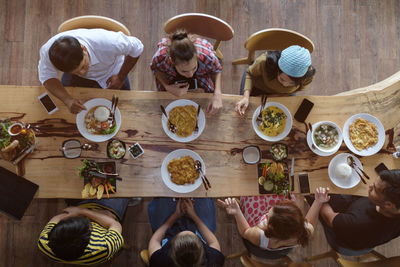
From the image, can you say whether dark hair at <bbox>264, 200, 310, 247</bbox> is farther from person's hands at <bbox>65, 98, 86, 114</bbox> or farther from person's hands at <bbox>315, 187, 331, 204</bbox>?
person's hands at <bbox>65, 98, 86, 114</bbox>

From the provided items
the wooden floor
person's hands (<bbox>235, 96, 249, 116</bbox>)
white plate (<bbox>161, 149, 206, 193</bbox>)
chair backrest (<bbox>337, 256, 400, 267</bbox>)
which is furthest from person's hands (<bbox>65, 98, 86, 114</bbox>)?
chair backrest (<bbox>337, 256, 400, 267</bbox>)

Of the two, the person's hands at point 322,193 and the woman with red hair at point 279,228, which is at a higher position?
the person's hands at point 322,193

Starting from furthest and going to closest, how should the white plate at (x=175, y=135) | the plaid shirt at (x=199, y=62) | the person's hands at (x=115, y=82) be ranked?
the person's hands at (x=115, y=82)
the plaid shirt at (x=199, y=62)
the white plate at (x=175, y=135)

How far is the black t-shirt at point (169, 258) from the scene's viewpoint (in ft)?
6.44

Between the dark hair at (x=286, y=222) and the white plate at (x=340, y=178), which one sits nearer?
the dark hair at (x=286, y=222)

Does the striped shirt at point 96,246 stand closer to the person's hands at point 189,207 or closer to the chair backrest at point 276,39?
the person's hands at point 189,207

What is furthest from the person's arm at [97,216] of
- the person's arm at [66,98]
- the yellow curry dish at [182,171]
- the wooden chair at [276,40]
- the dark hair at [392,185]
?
the dark hair at [392,185]

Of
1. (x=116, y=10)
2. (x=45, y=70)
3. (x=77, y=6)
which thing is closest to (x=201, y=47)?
(x=45, y=70)

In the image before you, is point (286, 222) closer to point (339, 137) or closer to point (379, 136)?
point (339, 137)

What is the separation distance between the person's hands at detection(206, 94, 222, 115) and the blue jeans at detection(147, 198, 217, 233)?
810mm

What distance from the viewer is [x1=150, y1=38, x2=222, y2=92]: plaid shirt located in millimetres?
2143

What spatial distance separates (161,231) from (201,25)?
1.71 metres

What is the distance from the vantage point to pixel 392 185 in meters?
1.92

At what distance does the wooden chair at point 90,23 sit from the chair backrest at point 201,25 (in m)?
0.41
